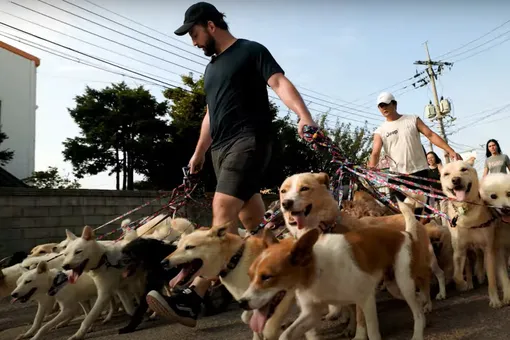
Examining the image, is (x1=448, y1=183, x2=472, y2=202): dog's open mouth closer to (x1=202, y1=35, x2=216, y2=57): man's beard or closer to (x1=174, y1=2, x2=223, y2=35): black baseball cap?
(x1=202, y1=35, x2=216, y2=57): man's beard

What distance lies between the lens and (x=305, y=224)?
10.4 ft

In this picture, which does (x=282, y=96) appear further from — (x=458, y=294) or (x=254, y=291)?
(x=458, y=294)

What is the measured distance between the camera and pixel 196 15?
11.2 ft

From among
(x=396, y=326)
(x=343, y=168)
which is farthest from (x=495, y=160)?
(x=396, y=326)

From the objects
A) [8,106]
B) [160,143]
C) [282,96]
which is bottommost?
[282,96]

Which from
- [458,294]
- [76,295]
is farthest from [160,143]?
[458,294]

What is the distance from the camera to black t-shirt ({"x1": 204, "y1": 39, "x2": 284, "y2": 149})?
11.1 feet

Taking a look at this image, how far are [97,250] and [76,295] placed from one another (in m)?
0.58

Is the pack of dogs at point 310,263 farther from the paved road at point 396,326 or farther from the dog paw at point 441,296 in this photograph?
the paved road at point 396,326

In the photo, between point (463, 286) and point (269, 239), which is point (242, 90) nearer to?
point (269, 239)

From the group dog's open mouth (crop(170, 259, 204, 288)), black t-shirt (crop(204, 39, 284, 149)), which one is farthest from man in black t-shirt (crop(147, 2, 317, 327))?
dog's open mouth (crop(170, 259, 204, 288))

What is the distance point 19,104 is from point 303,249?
90.2 feet

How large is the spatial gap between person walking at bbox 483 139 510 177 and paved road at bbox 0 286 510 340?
344cm

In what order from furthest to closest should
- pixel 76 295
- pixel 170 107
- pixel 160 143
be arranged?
pixel 170 107 → pixel 160 143 → pixel 76 295
